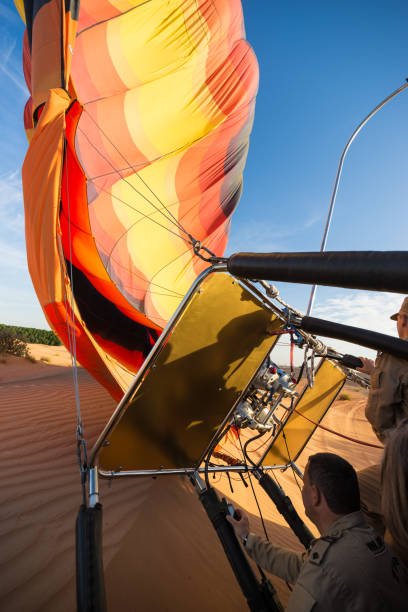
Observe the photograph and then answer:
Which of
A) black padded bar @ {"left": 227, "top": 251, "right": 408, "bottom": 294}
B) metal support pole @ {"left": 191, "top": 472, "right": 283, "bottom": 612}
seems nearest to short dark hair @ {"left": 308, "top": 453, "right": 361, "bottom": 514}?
metal support pole @ {"left": 191, "top": 472, "right": 283, "bottom": 612}

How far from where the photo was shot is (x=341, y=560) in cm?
117

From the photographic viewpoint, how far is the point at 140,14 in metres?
6.87

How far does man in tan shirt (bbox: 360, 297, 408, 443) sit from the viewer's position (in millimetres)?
2646

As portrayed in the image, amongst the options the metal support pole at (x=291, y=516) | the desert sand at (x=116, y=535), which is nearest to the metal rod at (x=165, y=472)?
the metal support pole at (x=291, y=516)

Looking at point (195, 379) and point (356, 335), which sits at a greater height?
point (356, 335)

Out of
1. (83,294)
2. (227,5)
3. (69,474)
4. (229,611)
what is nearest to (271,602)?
(229,611)

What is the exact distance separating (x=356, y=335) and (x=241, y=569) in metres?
2.00

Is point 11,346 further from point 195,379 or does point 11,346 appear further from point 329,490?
point 329,490

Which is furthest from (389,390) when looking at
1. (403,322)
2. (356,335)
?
(403,322)

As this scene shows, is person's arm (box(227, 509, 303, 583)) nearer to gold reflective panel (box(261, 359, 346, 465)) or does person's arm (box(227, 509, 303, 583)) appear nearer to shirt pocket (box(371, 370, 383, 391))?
Answer: shirt pocket (box(371, 370, 383, 391))

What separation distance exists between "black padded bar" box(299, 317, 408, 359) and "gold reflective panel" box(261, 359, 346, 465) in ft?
4.35

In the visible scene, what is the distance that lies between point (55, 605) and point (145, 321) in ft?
→ 18.3

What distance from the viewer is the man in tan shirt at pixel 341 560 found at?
1.07 m

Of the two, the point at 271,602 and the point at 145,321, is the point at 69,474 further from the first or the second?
the point at 145,321
